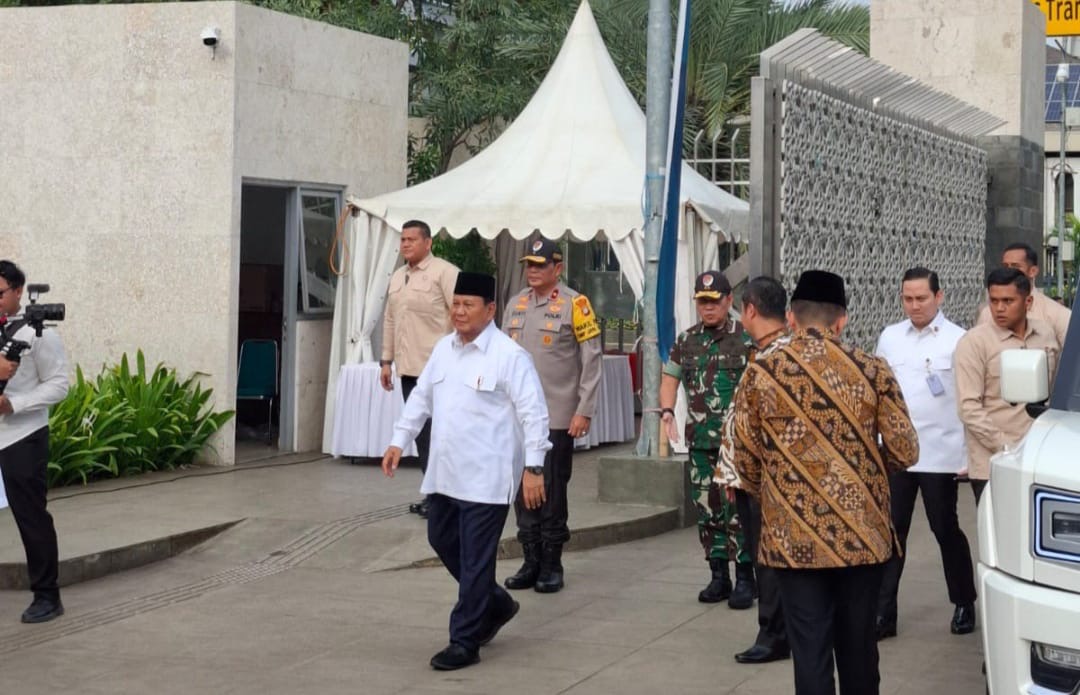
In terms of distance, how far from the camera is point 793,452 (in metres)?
5.64

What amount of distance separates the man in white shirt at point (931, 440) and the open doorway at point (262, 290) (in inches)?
349

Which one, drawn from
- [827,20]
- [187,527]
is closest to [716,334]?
[187,527]

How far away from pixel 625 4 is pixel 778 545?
22.5 m

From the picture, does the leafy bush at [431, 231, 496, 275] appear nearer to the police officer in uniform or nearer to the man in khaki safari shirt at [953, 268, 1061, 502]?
the police officer in uniform

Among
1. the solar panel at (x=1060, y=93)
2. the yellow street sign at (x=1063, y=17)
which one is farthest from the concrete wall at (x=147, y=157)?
the solar panel at (x=1060, y=93)

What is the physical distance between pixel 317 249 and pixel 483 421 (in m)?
8.00

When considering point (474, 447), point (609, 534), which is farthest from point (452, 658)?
point (609, 534)

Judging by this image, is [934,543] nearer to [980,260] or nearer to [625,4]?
[980,260]

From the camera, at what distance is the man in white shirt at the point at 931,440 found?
26.8 feet

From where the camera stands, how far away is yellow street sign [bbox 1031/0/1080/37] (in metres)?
24.6

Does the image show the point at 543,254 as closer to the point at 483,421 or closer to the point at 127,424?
the point at 483,421

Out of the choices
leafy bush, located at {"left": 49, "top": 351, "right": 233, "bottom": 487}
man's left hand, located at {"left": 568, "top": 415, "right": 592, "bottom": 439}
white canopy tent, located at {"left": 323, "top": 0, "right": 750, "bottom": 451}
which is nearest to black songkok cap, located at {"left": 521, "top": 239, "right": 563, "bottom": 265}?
man's left hand, located at {"left": 568, "top": 415, "right": 592, "bottom": 439}

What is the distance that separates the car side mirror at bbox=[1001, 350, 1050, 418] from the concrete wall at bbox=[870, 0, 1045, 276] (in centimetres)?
1176

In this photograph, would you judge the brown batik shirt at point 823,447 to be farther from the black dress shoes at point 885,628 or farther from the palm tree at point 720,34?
the palm tree at point 720,34
